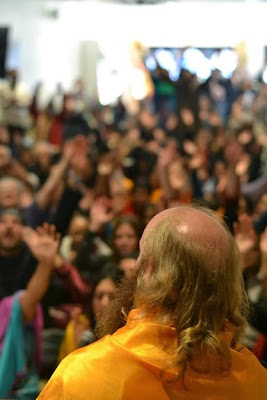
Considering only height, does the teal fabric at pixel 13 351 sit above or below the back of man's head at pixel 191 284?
below

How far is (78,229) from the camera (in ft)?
18.1

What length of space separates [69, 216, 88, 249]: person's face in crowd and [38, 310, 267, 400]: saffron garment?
3.81m

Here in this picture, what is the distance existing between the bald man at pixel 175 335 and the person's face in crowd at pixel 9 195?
12.1 ft

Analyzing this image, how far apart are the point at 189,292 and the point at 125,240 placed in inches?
132

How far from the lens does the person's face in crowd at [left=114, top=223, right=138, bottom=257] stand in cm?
490

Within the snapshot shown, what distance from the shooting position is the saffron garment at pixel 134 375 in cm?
157

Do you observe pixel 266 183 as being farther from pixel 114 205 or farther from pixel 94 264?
pixel 94 264

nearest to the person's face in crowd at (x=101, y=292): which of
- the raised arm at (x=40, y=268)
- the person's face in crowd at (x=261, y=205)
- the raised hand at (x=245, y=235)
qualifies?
the raised arm at (x=40, y=268)

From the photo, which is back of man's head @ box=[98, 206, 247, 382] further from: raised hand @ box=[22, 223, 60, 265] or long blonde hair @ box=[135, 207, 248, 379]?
raised hand @ box=[22, 223, 60, 265]

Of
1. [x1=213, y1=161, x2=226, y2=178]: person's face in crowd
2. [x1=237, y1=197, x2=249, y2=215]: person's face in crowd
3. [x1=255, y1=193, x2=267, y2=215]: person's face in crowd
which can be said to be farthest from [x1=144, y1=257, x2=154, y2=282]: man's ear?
[x1=213, y1=161, x2=226, y2=178]: person's face in crowd

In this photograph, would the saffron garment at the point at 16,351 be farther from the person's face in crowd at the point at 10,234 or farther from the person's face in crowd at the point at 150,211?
the person's face in crowd at the point at 150,211

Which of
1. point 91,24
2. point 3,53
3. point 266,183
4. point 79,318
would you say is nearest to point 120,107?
point 3,53

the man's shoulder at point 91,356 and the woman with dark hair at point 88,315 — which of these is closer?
the man's shoulder at point 91,356

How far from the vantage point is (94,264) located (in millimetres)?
4863
